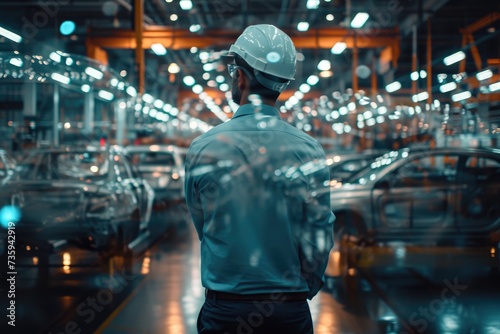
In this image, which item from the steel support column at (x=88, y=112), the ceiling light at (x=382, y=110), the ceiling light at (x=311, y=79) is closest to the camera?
the steel support column at (x=88, y=112)

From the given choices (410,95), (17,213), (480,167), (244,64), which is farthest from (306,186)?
(410,95)

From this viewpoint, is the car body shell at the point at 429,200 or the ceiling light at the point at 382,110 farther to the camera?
the ceiling light at the point at 382,110

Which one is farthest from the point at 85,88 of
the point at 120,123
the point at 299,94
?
the point at 299,94

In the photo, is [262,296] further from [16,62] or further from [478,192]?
[478,192]

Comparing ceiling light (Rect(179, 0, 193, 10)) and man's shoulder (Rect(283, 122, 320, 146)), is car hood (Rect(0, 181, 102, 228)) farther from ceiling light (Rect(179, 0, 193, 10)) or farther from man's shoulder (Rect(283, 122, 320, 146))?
man's shoulder (Rect(283, 122, 320, 146))

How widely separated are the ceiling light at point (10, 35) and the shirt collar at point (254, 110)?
10.4ft

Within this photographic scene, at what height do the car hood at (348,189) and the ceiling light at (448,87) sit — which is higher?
the ceiling light at (448,87)

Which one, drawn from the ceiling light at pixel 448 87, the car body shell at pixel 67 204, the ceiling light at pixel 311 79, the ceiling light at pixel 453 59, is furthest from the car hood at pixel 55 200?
the ceiling light at pixel 311 79

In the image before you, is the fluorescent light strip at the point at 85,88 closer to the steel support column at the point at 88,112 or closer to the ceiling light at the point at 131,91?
the steel support column at the point at 88,112

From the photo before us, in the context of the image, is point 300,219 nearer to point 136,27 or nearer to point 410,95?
point 136,27

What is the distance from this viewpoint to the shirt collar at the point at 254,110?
239 centimetres

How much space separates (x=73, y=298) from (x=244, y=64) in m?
5.73

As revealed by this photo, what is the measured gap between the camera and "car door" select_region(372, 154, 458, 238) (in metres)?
9.72

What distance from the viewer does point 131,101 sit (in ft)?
50.8
